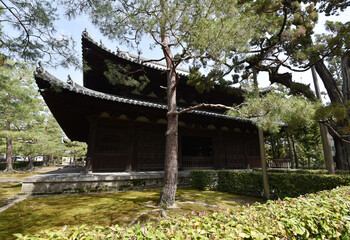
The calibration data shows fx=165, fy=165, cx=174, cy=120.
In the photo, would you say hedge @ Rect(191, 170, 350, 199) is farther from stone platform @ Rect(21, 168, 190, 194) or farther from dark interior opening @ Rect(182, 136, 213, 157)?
dark interior opening @ Rect(182, 136, 213, 157)

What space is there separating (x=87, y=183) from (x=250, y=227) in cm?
643

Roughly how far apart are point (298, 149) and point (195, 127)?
28.5 meters

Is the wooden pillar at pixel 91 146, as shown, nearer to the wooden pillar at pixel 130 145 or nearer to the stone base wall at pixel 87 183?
the stone base wall at pixel 87 183

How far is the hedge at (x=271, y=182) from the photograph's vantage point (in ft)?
16.0

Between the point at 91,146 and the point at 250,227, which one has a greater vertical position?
the point at 91,146

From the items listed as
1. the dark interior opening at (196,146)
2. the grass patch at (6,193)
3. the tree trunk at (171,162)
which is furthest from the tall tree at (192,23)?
the dark interior opening at (196,146)

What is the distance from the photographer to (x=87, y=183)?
6293mm

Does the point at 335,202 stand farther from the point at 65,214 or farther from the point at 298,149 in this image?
the point at 298,149

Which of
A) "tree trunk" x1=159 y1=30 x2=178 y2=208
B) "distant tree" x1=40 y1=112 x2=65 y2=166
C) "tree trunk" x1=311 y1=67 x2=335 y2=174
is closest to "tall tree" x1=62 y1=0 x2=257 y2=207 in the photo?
"tree trunk" x1=159 y1=30 x2=178 y2=208

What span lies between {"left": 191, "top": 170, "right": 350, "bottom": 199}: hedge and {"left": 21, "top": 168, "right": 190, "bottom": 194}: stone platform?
2.29m

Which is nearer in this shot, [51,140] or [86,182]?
[86,182]

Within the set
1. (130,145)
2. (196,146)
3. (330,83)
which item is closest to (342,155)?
(330,83)

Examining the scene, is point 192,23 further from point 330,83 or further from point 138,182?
point 330,83

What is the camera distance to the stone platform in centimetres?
572
